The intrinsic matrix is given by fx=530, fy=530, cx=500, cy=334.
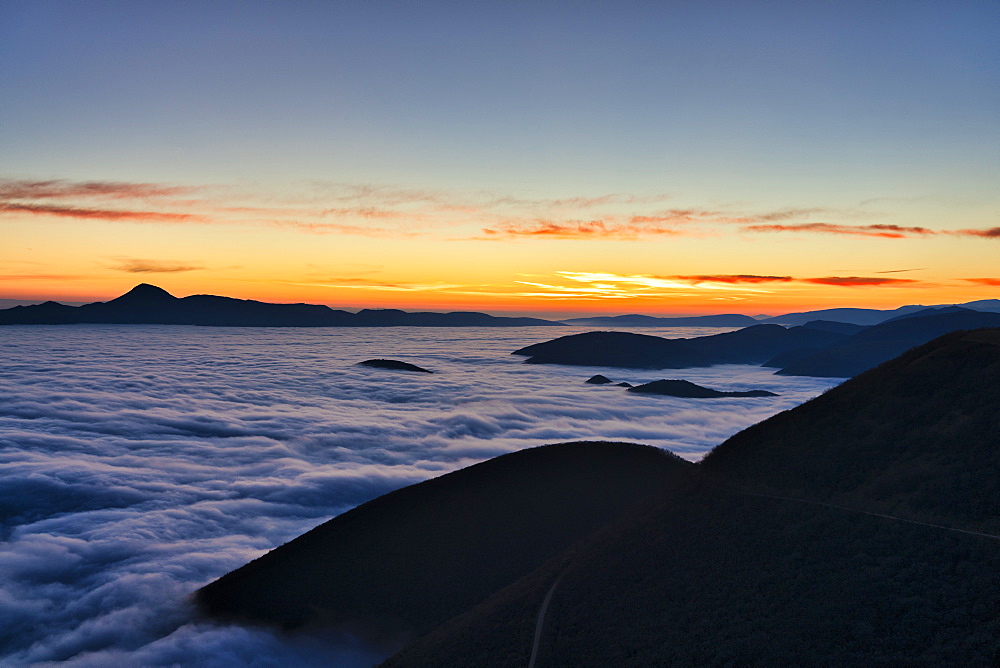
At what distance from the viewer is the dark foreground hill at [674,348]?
149375 millimetres

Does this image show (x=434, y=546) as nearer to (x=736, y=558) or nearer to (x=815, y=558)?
(x=736, y=558)

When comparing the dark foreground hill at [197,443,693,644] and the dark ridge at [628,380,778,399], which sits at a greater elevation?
the dark foreground hill at [197,443,693,644]

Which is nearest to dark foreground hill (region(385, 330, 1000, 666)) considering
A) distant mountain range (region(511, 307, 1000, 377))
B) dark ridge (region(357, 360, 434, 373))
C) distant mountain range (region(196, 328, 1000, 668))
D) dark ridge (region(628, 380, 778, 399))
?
distant mountain range (region(196, 328, 1000, 668))

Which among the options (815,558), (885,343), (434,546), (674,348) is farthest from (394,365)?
(885,343)

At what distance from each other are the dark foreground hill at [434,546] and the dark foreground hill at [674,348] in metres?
123

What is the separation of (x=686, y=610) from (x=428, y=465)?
3570 centimetres

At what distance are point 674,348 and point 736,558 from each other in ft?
508

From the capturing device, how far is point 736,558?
11953mm

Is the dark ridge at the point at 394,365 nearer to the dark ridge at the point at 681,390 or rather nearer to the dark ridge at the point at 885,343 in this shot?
the dark ridge at the point at 681,390

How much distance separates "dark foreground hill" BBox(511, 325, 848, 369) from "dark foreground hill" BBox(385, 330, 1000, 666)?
131146mm

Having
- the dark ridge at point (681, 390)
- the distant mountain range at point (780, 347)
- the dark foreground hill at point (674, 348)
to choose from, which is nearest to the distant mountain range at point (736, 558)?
the dark ridge at point (681, 390)

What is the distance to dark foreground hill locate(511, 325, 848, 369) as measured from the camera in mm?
149375

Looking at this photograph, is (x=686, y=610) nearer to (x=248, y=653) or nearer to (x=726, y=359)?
(x=248, y=653)

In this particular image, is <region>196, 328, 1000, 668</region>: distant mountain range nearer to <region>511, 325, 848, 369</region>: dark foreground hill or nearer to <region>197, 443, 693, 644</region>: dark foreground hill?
<region>197, 443, 693, 644</region>: dark foreground hill
